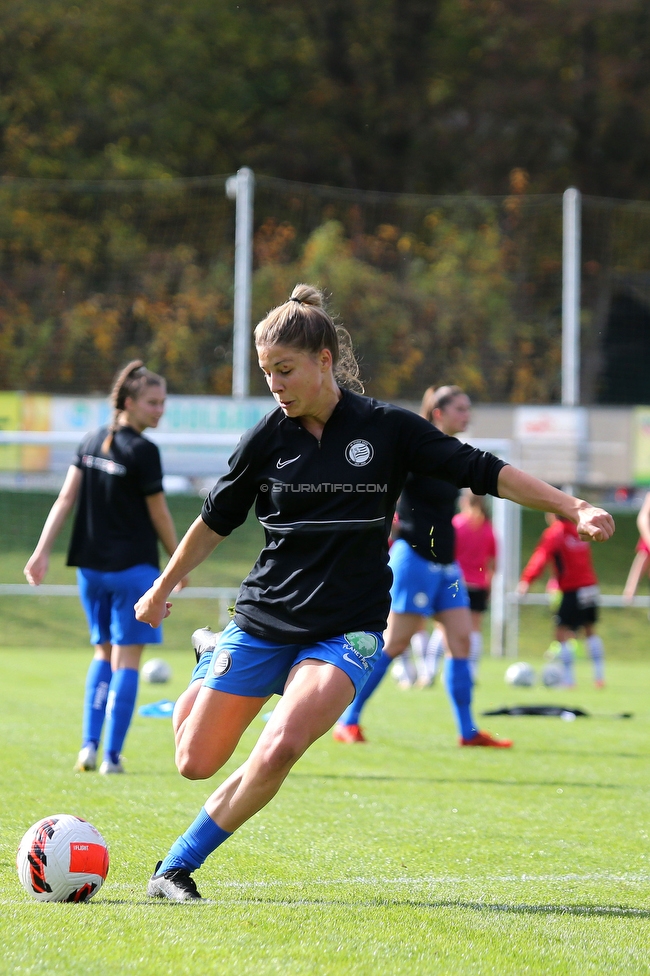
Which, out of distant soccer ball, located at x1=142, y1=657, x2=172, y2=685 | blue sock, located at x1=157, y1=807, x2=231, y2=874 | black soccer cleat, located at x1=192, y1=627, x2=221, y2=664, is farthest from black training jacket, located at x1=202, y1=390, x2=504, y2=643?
distant soccer ball, located at x1=142, y1=657, x2=172, y2=685

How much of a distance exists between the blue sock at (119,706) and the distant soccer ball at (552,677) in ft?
26.5

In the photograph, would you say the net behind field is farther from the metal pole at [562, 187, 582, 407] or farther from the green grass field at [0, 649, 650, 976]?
the green grass field at [0, 649, 650, 976]

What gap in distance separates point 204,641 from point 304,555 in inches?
24.4

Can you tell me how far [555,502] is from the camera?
3.94m

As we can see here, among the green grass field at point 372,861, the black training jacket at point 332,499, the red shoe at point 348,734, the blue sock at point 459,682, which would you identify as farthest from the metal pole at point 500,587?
the black training jacket at point 332,499

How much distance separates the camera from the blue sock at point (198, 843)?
4.09m

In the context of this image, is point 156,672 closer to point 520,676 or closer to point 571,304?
point 520,676

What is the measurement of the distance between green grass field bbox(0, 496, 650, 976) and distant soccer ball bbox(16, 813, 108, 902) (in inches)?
3.0

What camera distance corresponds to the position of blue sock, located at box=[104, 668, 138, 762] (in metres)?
6.86

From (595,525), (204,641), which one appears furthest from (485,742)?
(595,525)

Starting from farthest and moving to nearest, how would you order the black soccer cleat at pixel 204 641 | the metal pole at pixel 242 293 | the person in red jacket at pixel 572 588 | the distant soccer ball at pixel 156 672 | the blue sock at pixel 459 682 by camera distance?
the metal pole at pixel 242 293 < the person in red jacket at pixel 572 588 < the distant soccer ball at pixel 156 672 < the blue sock at pixel 459 682 < the black soccer cleat at pixel 204 641

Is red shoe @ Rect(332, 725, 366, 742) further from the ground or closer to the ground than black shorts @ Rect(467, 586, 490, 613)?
closer to the ground

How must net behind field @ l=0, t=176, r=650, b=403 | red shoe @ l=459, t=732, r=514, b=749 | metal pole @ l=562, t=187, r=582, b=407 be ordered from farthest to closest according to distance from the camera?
net behind field @ l=0, t=176, r=650, b=403
metal pole @ l=562, t=187, r=582, b=407
red shoe @ l=459, t=732, r=514, b=749

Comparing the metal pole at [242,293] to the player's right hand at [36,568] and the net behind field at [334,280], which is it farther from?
the player's right hand at [36,568]
